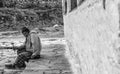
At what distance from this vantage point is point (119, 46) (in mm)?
1668

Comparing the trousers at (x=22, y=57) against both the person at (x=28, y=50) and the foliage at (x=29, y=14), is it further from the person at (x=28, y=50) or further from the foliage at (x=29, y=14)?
the foliage at (x=29, y=14)

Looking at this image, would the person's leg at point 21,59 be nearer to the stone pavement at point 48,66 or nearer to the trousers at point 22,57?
the trousers at point 22,57

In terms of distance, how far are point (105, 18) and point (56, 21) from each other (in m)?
22.7

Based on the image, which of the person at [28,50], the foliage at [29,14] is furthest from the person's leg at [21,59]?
the foliage at [29,14]

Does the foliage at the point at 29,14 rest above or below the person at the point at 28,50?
below

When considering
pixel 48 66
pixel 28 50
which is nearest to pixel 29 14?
pixel 28 50

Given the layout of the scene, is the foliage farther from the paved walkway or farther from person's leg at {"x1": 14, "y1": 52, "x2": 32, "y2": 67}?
the paved walkway

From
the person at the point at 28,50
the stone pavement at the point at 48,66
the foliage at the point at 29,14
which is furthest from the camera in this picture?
the foliage at the point at 29,14

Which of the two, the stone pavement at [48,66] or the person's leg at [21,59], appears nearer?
the stone pavement at [48,66]

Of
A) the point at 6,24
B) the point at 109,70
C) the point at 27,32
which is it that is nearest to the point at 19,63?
the point at 27,32

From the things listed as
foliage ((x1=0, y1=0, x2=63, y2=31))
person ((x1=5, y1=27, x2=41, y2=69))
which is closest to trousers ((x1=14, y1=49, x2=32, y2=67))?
person ((x1=5, y1=27, x2=41, y2=69))

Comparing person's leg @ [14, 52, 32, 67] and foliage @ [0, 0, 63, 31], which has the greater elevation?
person's leg @ [14, 52, 32, 67]

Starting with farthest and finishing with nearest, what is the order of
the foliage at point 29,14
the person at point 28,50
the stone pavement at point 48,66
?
the foliage at point 29,14 → the person at point 28,50 → the stone pavement at point 48,66

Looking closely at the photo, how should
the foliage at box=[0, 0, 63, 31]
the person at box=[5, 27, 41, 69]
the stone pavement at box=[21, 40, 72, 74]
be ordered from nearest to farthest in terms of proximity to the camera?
the stone pavement at box=[21, 40, 72, 74] → the person at box=[5, 27, 41, 69] → the foliage at box=[0, 0, 63, 31]
